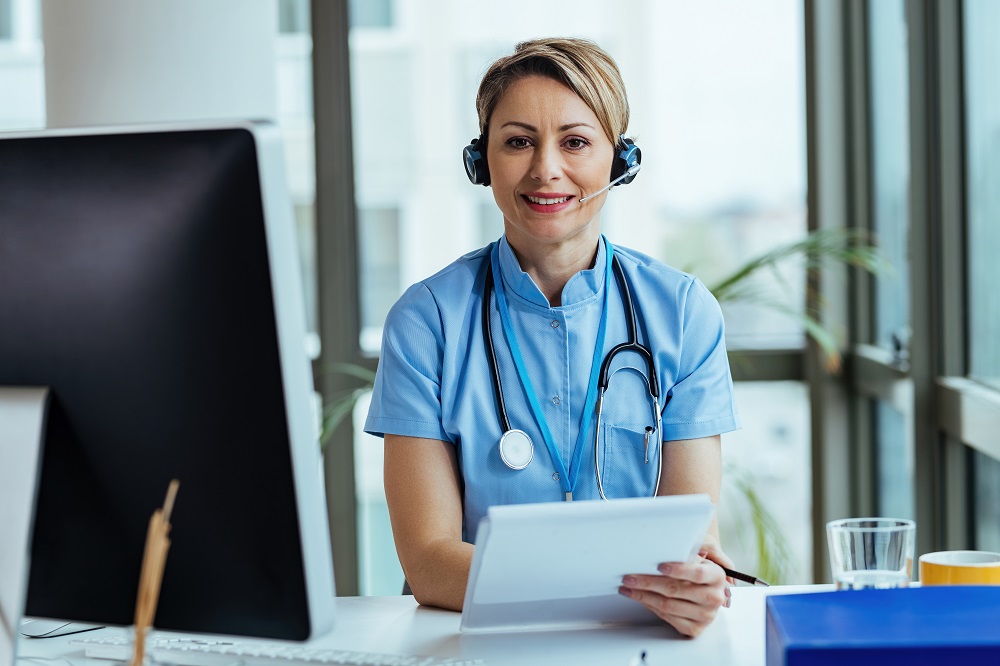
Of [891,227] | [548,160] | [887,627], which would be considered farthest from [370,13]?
[887,627]

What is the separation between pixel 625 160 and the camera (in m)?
1.71

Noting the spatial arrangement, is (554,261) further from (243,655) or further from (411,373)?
(243,655)

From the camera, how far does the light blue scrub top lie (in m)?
1.60

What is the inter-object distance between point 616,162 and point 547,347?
1.07 feet

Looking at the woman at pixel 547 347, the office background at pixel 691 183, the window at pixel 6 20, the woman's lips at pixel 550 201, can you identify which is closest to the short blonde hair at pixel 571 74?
the woman at pixel 547 347

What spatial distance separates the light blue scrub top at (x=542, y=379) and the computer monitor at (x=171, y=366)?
0.71 m

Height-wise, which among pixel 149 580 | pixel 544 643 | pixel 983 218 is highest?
pixel 983 218

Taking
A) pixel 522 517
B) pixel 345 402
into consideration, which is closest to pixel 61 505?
pixel 522 517

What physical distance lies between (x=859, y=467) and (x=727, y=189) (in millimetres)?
980

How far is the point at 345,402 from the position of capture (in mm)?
2998

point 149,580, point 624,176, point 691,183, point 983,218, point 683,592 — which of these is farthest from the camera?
point 691,183

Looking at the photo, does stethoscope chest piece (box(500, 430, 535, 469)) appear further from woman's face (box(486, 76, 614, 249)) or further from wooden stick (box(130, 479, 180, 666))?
wooden stick (box(130, 479, 180, 666))

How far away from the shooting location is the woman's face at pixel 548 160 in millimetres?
1636

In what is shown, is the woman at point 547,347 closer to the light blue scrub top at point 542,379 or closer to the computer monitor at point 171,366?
the light blue scrub top at point 542,379
